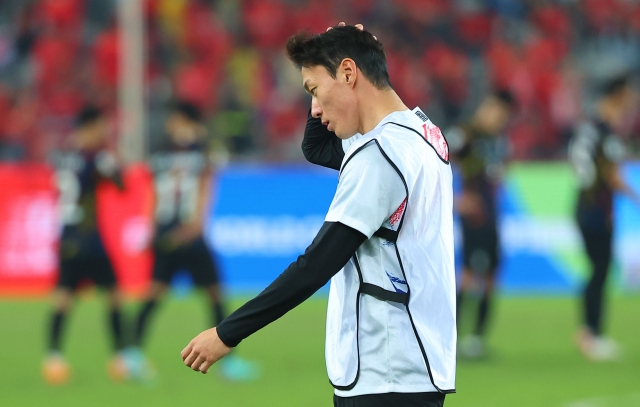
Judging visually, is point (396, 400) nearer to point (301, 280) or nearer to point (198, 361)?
point (301, 280)

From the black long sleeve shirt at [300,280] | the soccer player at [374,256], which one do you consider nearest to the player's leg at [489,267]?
the soccer player at [374,256]

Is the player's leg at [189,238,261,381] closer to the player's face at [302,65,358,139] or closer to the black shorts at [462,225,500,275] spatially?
the black shorts at [462,225,500,275]

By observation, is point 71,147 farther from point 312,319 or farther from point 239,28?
point 239,28

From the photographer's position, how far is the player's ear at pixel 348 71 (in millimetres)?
3092

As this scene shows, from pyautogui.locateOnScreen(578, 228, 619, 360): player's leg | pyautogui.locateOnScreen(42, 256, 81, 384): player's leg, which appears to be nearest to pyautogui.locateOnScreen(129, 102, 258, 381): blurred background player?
pyautogui.locateOnScreen(42, 256, 81, 384): player's leg

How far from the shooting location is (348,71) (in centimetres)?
310

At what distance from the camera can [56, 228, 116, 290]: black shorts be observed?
8.45 meters

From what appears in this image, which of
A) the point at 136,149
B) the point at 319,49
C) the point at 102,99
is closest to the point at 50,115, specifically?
the point at 102,99

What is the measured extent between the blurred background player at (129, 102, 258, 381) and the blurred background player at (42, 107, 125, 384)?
34 centimetres

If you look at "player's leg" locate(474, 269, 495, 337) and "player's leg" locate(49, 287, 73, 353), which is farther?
"player's leg" locate(474, 269, 495, 337)

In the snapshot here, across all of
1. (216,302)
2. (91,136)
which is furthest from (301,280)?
(91,136)

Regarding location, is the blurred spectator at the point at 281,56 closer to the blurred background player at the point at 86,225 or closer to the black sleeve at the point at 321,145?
the blurred background player at the point at 86,225

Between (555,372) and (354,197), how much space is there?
19.5 feet

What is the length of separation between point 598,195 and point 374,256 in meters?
6.82
